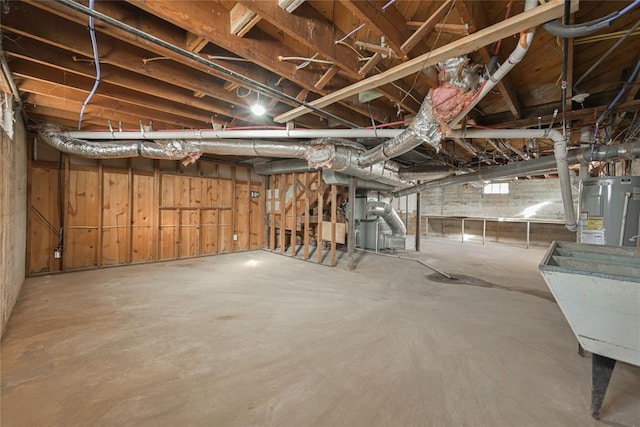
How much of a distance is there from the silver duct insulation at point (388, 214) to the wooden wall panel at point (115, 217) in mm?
4670

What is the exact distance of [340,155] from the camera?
340 cm

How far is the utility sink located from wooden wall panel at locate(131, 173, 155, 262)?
5374 mm

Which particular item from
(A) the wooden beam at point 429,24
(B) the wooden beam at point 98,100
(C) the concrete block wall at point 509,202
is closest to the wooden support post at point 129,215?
(B) the wooden beam at point 98,100

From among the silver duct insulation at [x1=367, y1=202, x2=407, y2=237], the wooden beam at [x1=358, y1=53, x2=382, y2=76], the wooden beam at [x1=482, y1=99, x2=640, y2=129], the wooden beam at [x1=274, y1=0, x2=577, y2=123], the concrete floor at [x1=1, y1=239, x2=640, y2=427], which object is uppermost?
the wooden beam at [x1=358, y1=53, x2=382, y2=76]

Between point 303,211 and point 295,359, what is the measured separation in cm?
360

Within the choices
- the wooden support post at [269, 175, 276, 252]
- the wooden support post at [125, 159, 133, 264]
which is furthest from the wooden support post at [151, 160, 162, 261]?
the wooden support post at [269, 175, 276, 252]

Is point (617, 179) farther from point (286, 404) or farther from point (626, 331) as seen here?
point (286, 404)

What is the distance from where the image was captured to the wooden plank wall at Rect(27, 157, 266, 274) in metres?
3.70

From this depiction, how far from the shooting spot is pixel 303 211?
16.9 feet

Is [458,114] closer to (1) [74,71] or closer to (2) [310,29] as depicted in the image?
(2) [310,29]

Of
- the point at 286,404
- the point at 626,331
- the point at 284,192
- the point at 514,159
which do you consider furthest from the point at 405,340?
the point at 514,159

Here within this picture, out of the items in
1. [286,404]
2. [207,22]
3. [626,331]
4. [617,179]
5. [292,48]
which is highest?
[292,48]

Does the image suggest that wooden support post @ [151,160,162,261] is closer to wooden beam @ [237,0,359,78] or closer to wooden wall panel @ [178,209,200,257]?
wooden wall panel @ [178,209,200,257]

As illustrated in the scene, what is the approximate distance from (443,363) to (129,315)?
273 centimetres
